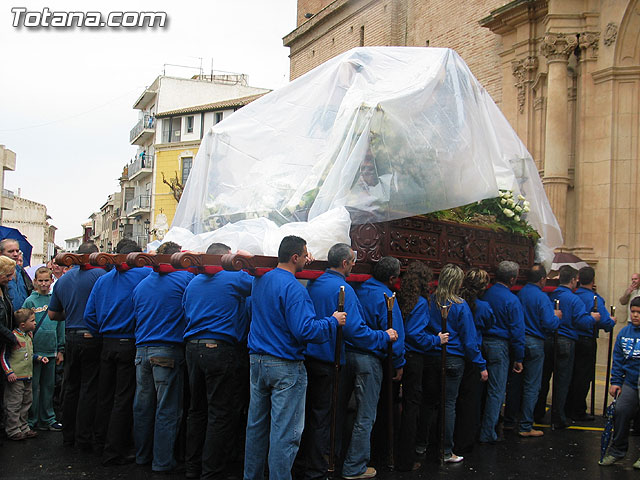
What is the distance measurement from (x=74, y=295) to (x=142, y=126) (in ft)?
165

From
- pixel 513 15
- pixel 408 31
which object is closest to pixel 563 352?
pixel 513 15

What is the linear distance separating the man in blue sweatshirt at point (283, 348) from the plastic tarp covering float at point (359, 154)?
105cm

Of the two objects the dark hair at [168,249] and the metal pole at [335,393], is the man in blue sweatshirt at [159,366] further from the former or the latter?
the metal pole at [335,393]

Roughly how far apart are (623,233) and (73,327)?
32.6 ft

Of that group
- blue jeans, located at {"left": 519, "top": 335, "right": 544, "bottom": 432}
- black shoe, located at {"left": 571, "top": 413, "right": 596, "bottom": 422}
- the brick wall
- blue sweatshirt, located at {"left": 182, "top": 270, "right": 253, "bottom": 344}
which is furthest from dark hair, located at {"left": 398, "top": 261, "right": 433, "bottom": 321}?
the brick wall

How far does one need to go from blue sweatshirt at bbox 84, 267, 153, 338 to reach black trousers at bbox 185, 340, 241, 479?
94 cm

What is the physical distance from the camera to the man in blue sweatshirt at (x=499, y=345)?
700cm

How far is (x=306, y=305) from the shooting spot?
503 cm

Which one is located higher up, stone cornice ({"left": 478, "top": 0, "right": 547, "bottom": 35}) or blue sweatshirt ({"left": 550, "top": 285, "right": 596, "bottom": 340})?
stone cornice ({"left": 478, "top": 0, "right": 547, "bottom": 35})

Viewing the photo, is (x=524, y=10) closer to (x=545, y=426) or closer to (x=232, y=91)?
(x=545, y=426)

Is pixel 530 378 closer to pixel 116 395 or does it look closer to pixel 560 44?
pixel 116 395

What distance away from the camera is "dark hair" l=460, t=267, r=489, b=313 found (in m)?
6.71

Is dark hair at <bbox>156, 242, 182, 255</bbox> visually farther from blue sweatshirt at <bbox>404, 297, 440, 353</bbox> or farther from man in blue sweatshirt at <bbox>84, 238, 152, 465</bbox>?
blue sweatshirt at <bbox>404, 297, 440, 353</bbox>

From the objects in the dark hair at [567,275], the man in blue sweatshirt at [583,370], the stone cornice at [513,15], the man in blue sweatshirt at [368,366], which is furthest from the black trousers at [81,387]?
the stone cornice at [513,15]
